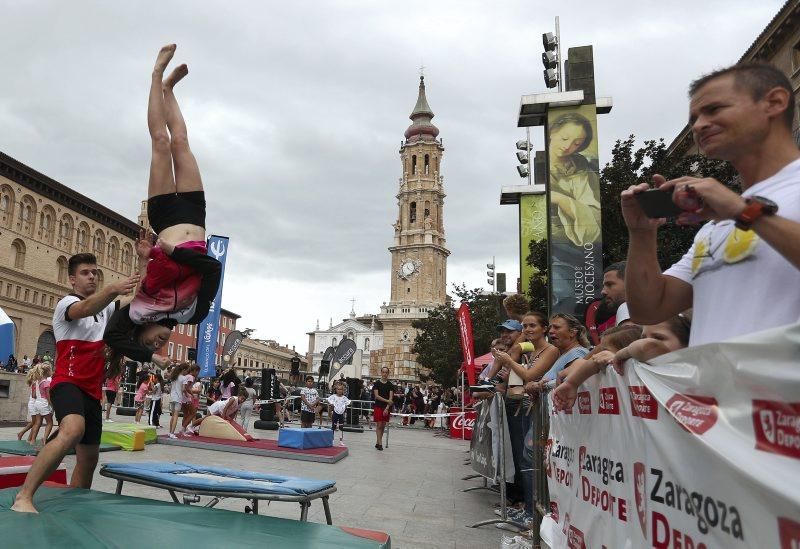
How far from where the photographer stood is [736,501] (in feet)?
5.81

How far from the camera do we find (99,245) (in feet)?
178

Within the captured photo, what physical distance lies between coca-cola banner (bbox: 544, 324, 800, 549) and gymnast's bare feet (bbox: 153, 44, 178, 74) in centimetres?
368

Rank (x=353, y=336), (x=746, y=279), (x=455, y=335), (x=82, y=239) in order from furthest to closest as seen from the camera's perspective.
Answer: (x=353, y=336) → (x=82, y=239) → (x=455, y=335) → (x=746, y=279)

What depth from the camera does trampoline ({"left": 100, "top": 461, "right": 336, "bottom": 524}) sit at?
4.04 m

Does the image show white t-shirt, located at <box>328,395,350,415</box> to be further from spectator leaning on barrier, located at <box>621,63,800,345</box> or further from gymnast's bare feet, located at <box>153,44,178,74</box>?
spectator leaning on barrier, located at <box>621,63,800,345</box>

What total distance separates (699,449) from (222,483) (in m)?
3.42

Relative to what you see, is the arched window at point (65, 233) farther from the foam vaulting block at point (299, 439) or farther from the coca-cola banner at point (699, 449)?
the coca-cola banner at point (699, 449)

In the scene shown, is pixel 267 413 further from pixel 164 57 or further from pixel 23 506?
pixel 164 57

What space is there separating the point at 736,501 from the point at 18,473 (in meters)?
5.20

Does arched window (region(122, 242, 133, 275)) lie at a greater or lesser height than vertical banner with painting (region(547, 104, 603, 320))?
greater

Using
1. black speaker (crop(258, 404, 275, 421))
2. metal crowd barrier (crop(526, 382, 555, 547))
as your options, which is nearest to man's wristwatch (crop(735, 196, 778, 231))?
metal crowd barrier (crop(526, 382, 555, 547))

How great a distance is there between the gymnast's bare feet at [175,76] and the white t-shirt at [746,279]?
375cm

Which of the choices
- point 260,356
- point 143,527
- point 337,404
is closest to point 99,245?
point 337,404

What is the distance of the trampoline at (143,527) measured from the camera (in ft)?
9.98
